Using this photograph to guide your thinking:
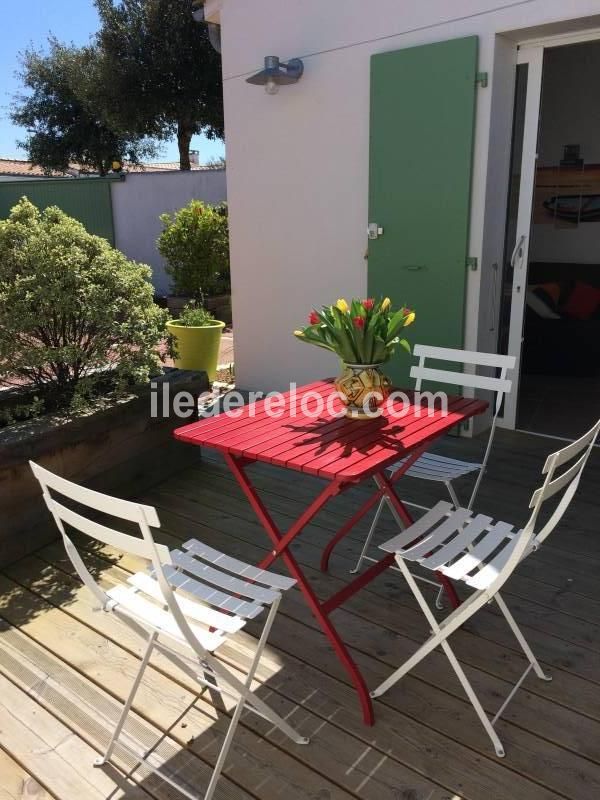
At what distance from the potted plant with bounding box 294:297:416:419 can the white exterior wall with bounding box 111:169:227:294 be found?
8952 mm

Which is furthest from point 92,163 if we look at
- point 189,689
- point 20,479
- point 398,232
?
point 189,689

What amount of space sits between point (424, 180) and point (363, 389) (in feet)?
7.99

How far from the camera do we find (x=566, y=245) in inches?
282

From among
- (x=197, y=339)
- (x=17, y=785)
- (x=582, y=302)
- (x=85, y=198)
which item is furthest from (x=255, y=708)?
(x=85, y=198)

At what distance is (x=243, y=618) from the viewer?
1.91 metres

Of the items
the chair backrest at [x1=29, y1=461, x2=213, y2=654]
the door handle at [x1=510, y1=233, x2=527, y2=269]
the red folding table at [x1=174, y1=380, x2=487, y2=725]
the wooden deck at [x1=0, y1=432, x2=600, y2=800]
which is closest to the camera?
the chair backrest at [x1=29, y1=461, x2=213, y2=654]

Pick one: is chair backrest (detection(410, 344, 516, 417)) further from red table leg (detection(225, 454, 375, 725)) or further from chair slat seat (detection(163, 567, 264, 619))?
chair slat seat (detection(163, 567, 264, 619))

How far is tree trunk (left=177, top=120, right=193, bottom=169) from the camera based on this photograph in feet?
50.7

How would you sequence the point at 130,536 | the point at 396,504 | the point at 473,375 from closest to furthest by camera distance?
1. the point at 130,536
2. the point at 396,504
3. the point at 473,375

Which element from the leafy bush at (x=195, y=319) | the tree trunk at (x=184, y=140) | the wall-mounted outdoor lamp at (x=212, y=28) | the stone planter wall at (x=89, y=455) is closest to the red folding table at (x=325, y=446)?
the stone planter wall at (x=89, y=455)

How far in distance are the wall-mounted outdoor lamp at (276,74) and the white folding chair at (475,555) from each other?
369 cm

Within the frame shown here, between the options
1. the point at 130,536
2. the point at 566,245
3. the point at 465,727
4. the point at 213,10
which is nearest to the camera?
the point at 130,536

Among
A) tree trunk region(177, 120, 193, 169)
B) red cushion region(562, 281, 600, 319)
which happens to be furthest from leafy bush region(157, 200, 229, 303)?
tree trunk region(177, 120, 193, 169)

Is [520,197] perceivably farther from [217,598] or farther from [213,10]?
[217,598]
